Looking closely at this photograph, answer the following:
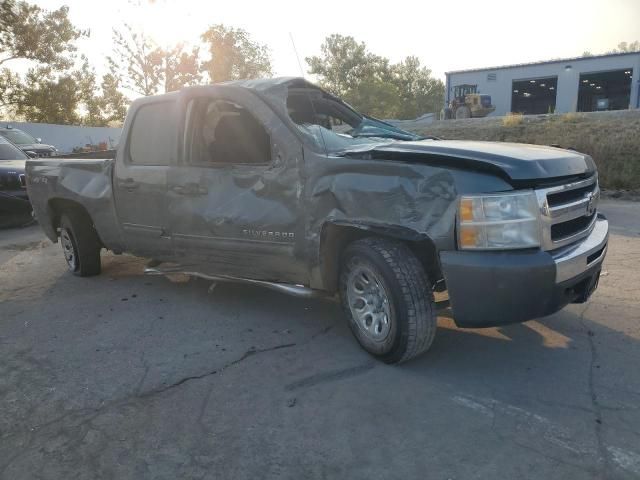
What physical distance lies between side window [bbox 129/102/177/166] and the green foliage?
56.9 metres

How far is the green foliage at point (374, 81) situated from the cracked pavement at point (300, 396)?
57.9m

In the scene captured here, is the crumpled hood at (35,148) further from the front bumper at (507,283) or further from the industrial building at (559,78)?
the industrial building at (559,78)

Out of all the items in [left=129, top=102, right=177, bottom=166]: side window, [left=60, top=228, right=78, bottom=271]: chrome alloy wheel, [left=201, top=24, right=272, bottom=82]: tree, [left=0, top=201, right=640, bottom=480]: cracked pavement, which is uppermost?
[left=201, top=24, right=272, bottom=82]: tree

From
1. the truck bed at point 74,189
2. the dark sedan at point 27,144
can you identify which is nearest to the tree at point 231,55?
the dark sedan at point 27,144

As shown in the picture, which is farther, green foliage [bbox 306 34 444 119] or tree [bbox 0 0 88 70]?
green foliage [bbox 306 34 444 119]

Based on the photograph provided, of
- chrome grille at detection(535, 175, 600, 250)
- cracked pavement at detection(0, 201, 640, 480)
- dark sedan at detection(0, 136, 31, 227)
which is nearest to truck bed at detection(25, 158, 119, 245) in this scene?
cracked pavement at detection(0, 201, 640, 480)

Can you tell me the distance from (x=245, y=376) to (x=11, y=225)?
811 centimetres

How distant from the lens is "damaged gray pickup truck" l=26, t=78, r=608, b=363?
2.85 metres

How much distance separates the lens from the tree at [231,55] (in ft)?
171

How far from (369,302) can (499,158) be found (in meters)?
1.20

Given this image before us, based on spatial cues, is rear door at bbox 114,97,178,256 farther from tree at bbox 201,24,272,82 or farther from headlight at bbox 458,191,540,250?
tree at bbox 201,24,272,82

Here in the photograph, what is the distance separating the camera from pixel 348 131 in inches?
167

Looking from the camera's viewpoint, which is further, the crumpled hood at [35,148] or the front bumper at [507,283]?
the crumpled hood at [35,148]

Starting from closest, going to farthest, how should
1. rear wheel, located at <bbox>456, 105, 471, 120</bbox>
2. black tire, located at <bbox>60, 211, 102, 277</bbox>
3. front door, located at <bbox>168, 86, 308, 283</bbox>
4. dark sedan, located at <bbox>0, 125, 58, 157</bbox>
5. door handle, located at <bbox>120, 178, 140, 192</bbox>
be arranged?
front door, located at <bbox>168, 86, 308, 283</bbox>, door handle, located at <bbox>120, 178, 140, 192</bbox>, black tire, located at <bbox>60, 211, 102, 277</bbox>, dark sedan, located at <bbox>0, 125, 58, 157</bbox>, rear wheel, located at <bbox>456, 105, 471, 120</bbox>
